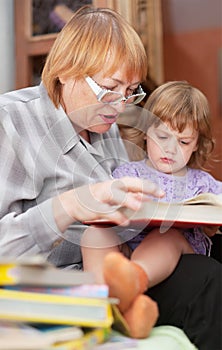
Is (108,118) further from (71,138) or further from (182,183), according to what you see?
(182,183)

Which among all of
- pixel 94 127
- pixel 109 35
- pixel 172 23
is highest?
pixel 109 35

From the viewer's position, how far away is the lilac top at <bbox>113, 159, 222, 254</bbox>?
117 cm

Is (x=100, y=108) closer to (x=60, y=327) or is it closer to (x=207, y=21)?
(x=60, y=327)

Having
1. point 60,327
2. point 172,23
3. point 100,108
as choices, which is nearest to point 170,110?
point 100,108

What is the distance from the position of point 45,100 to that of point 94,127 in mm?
118

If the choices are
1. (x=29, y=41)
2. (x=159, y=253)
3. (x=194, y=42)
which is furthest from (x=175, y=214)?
(x=194, y=42)

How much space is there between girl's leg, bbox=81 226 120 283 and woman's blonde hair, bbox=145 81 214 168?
39 cm

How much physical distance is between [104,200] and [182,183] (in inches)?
18.3

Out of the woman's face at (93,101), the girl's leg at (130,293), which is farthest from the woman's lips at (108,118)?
the girl's leg at (130,293)

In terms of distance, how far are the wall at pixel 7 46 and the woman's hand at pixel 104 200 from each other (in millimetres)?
1227

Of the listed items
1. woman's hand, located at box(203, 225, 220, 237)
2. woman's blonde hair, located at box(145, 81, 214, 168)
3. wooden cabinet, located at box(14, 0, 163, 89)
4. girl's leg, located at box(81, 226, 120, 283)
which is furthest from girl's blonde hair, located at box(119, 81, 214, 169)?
wooden cabinet, located at box(14, 0, 163, 89)

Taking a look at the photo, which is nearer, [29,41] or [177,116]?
[177,116]

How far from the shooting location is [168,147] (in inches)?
49.5

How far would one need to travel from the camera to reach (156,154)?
127cm
